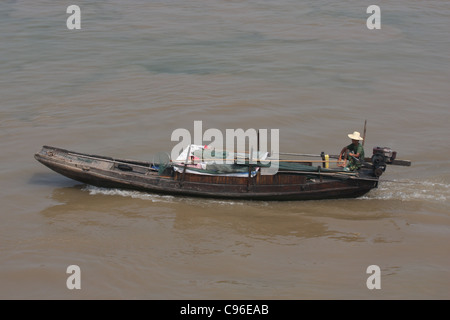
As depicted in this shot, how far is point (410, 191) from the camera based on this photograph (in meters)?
13.6

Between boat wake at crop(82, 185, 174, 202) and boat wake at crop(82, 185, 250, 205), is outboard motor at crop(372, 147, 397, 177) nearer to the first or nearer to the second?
boat wake at crop(82, 185, 250, 205)

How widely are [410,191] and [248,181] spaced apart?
4098 mm

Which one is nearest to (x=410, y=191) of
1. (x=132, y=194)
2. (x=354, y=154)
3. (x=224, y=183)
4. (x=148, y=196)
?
(x=354, y=154)

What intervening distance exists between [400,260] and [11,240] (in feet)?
26.4

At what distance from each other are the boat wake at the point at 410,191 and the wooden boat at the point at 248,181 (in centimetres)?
77

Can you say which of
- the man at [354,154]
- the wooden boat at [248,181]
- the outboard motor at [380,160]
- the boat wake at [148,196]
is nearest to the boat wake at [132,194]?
the boat wake at [148,196]

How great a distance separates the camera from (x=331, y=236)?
39.1 ft

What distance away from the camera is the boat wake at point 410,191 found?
1334 cm

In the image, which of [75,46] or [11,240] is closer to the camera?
[11,240]

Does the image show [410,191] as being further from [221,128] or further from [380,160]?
[221,128]

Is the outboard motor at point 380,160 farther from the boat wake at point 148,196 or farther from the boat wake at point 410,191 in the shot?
the boat wake at point 148,196

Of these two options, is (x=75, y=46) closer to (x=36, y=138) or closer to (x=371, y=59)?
(x=36, y=138)

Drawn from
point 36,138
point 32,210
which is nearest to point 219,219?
point 32,210

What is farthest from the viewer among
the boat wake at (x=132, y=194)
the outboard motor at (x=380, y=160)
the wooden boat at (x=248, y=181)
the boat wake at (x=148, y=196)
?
the boat wake at (x=132, y=194)
